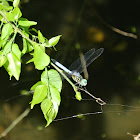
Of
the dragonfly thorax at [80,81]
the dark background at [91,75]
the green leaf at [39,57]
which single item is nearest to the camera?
the green leaf at [39,57]

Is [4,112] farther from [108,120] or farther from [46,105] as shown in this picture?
[46,105]

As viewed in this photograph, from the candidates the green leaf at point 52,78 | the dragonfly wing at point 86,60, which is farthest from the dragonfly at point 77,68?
the green leaf at point 52,78

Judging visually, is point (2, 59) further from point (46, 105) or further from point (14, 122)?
point (14, 122)

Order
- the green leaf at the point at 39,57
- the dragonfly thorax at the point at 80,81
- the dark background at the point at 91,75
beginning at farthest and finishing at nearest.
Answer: the dark background at the point at 91,75
the dragonfly thorax at the point at 80,81
the green leaf at the point at 39,57

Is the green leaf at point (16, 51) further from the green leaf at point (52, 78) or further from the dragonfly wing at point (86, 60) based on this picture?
the dragonfly wing at point (86, 60)

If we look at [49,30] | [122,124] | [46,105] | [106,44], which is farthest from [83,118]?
[46,105]

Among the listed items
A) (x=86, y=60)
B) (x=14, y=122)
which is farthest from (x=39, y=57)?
(x=14, y=122)
